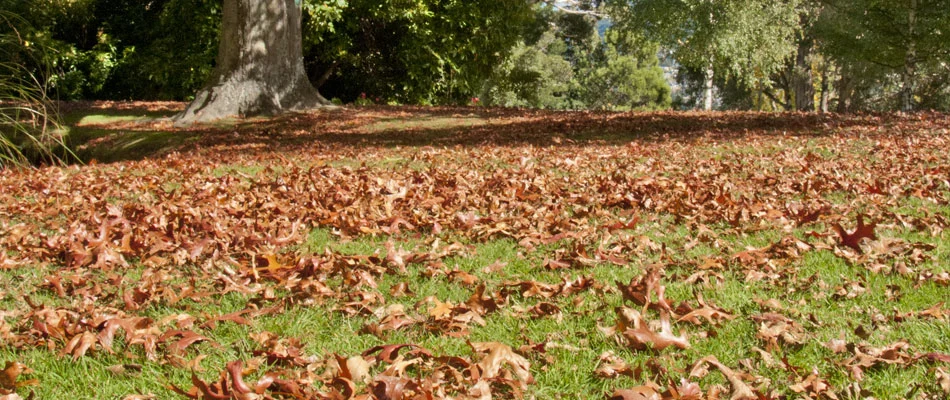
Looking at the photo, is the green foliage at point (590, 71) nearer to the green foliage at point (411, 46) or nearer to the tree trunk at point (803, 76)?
the tree trunk at point (803, 76)

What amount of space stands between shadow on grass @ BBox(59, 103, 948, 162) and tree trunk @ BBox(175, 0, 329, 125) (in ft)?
2.18

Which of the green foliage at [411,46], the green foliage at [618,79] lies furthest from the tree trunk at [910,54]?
the green foliage at [618,79]

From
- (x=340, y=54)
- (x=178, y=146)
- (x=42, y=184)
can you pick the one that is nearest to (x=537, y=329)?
(x=42, y=184)

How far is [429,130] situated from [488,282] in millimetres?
9475

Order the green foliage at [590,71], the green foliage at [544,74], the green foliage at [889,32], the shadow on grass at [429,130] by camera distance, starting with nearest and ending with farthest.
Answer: the shadow on grass at [429,130] → the green foliage at [889,32] → the green foliage at [544,74] → the green foliage at [590,71]

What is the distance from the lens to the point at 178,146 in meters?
12.2

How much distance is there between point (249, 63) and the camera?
14930 mm

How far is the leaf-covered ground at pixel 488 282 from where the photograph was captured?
108 inches

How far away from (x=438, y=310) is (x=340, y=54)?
1815 cm

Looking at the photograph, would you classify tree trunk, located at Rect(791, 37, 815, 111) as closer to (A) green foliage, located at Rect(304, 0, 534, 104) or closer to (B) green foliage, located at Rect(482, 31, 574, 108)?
(B) green foliage, located at Rect(482, 31, 574, 108)

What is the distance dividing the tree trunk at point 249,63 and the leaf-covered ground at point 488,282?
21.9 feet

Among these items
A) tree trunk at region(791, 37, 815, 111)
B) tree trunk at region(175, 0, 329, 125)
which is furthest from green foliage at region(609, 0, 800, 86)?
tree trunk at region(175, 0, 329, 125)

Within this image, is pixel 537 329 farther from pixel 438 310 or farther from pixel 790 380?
pixel 790 380

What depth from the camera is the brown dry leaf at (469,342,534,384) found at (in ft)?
8.97
